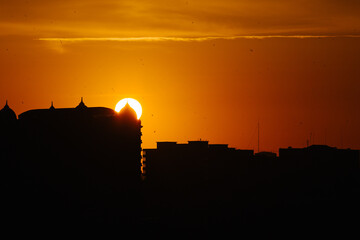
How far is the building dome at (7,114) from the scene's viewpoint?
81.6 meters

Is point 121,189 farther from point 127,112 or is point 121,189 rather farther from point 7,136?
point 7,136

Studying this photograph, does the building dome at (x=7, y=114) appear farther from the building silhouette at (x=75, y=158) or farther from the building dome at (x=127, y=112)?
the building dome at (x=127, y=112)

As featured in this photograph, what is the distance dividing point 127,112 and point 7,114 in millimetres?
15483

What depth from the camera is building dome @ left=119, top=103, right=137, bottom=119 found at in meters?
83.6

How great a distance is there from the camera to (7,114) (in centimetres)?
8219

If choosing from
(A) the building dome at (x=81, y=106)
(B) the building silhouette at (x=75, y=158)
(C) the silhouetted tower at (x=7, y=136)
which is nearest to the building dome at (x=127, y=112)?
(B) the building silhouette at (x=75, y=158)

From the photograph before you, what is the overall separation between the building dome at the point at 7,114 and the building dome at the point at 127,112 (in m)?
13.9

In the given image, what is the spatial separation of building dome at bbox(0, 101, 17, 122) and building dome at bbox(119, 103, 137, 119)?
1394cm

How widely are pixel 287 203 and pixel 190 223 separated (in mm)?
29074

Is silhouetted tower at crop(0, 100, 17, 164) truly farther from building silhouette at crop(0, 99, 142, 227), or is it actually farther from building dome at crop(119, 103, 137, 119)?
building dome at crop(119, 103, 137, 119)

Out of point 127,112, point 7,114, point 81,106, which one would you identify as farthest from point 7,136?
point 127,112

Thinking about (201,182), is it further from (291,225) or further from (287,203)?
(291,225)

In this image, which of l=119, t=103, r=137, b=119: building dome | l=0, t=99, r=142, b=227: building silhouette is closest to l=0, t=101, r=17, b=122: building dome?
l=0, t=99, r=142, b=227: building silhouette

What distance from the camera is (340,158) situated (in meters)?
143
